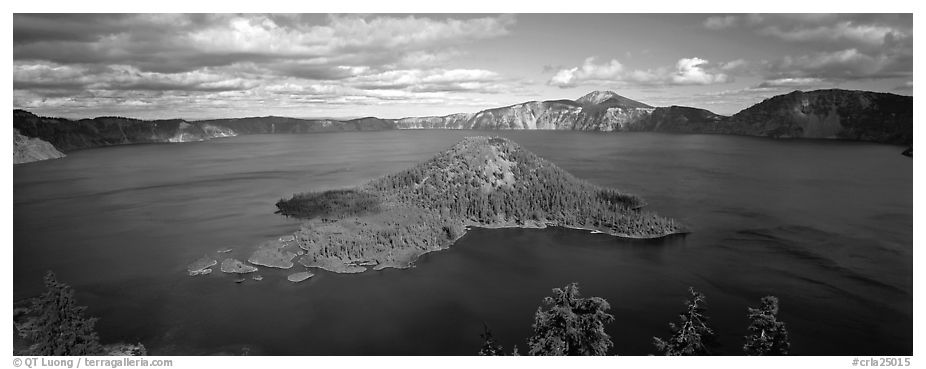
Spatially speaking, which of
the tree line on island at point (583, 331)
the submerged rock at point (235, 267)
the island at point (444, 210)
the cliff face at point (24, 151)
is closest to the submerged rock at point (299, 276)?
the island at point (444, 210)

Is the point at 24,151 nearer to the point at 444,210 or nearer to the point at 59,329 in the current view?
the point at 444,210

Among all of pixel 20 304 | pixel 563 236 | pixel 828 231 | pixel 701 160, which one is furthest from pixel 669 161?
pixel 20 304

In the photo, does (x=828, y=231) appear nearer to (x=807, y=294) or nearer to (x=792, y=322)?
(x=807, y=294)

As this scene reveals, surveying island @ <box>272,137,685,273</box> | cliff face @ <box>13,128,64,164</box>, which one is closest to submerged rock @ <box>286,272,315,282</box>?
island @ <box>272,137,685,273</box>

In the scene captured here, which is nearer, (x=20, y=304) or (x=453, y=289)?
(x=20, y=304)

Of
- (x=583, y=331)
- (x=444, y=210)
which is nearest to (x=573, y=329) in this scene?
(x=583, y=331)
